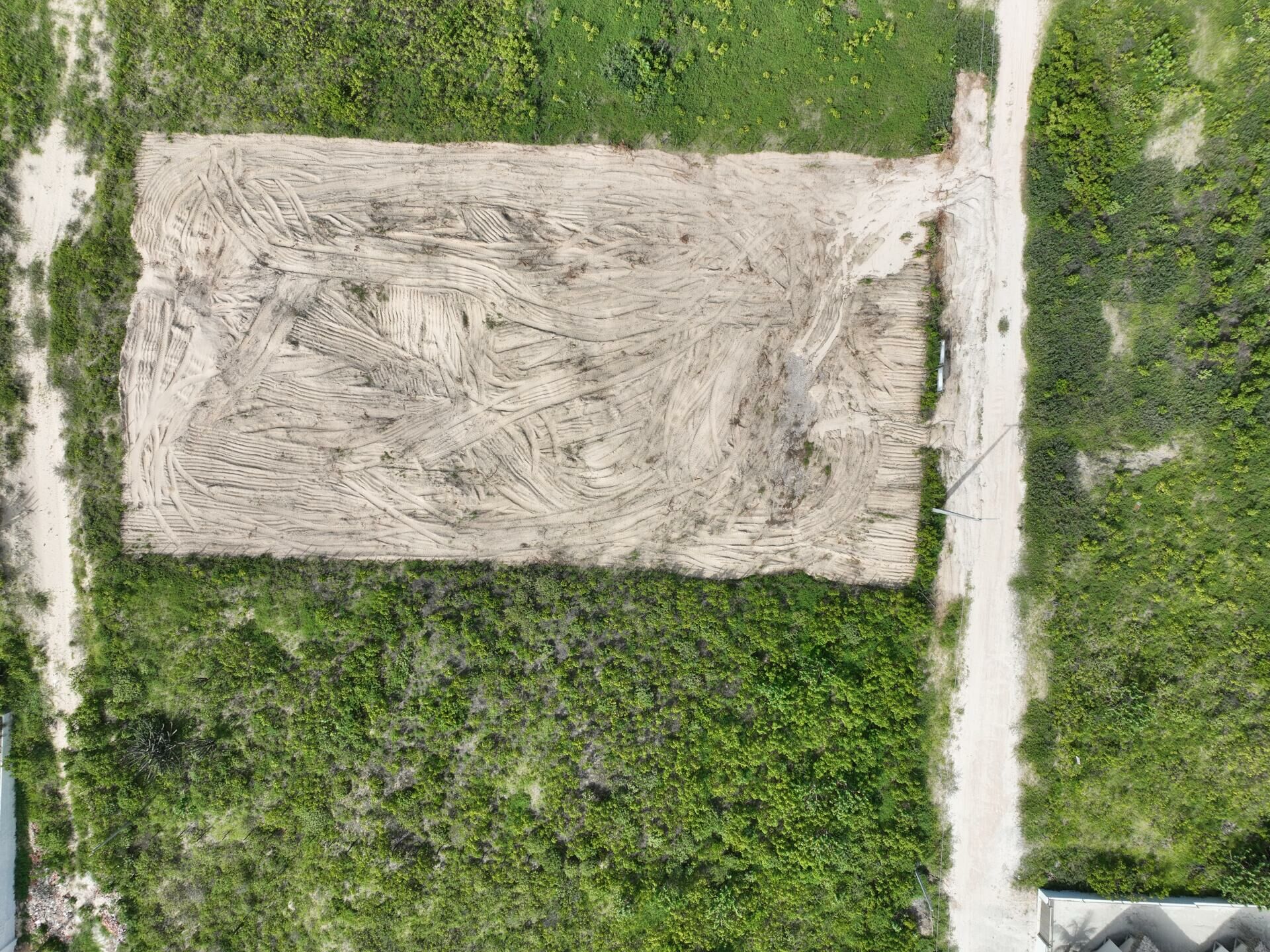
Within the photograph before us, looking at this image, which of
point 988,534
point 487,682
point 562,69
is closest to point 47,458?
point 487,682

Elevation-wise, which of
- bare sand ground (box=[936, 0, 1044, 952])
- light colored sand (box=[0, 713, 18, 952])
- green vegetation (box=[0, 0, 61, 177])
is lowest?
light colored sand (box=[0, 713, 18, 952])

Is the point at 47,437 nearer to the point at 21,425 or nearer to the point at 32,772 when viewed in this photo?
the point at 21,425

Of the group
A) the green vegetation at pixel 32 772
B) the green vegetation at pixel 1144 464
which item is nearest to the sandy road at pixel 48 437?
the green vegetation at pixel 32 772

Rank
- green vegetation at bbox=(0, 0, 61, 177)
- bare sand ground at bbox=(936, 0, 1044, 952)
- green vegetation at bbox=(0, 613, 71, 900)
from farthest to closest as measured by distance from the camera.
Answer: bare sand ground at bbox=(936, 0, 1044, 952), green vegetation at bbox=(0, 0, 61, 177), green vegetation at bbox=(0, 613, 71, 900)

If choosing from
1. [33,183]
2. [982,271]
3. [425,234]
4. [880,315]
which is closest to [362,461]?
[425,234]

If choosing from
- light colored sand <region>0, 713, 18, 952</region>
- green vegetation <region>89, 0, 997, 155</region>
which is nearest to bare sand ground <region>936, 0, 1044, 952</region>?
green vegetation <region>89, 0, 997, 155</region>

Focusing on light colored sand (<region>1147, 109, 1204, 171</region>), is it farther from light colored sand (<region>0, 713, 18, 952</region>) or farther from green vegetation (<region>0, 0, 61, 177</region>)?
light colored sand (<region>0, 713, 18, 952</region>)

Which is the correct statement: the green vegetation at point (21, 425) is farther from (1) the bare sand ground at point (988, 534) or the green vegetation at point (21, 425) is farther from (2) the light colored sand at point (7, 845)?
(1) the bare sand ground at point (988, 534)
